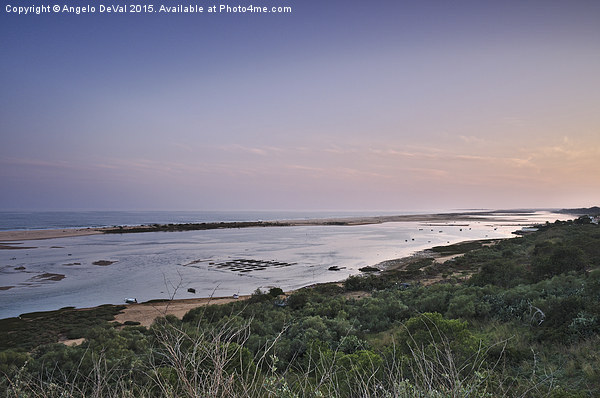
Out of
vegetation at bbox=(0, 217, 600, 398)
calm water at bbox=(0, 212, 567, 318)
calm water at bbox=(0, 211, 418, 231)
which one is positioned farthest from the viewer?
calm water at bbox=(0, 211, 418, 231)

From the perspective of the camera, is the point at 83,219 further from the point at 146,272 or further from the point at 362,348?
the point at 362,348

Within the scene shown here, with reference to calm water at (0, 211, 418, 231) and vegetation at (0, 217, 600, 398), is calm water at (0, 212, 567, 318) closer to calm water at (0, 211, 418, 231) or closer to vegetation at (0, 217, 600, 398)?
vegetation at (0, 217, 600, 398)

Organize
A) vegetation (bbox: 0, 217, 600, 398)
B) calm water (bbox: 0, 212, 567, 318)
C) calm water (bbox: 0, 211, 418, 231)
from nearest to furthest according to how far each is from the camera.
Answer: vegetation (bbox: 0, 217, 600, 398) < calm water (bbox: 0, 212, 567, 318) < calm water (bbox: 0, 211, 418, 231)

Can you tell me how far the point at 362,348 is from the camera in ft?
22.0

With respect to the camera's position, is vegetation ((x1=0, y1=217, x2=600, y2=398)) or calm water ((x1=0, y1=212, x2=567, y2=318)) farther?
calm water ((x1=0, y1=212, x2=567, y2=318))

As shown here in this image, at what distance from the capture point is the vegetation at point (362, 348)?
3.50 meters

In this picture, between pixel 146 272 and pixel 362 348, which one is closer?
pixel 362 348

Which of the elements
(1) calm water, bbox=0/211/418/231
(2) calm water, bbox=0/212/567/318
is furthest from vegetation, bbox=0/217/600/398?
(1) calm water, bbox=0/211/418/231

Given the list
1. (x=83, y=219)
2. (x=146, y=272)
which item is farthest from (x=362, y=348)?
(x=83, y=219)

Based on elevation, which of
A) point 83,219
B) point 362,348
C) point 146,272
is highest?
point 362,348

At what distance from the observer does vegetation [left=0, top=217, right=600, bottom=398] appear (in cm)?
350

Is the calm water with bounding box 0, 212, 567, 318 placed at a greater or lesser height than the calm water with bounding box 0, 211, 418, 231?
lesser

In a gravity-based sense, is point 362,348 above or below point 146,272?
above

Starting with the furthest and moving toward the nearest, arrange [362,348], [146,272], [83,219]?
[83,219] < [146,272] < [362,348]
